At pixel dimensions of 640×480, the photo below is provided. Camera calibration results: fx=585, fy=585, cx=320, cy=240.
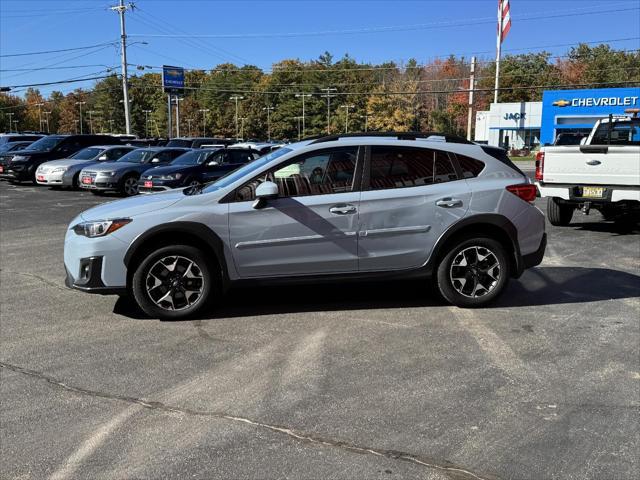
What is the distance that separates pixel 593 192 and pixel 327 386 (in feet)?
25.9

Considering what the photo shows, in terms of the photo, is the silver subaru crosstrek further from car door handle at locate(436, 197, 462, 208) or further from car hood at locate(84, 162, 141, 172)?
car hood at locate(84, 162, 141, 172)

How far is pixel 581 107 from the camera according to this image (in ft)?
153

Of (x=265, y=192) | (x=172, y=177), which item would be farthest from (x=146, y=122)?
(x=265, y=192)

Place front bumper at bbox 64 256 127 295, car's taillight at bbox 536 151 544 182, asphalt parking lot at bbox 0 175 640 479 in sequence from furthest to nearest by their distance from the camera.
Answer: car's taillight at bbox 536 151 544 182 < front bumper at bbox 64 256 127 295 < asphalt parking lot at bbox 0 175 640 479

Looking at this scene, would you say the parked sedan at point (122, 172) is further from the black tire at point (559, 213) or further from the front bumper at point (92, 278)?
the front bumper at point (92, 278)

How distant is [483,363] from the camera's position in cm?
446

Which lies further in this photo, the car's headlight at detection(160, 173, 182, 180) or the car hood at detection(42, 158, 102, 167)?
the car hood at detection(42, 158, 102, 167)

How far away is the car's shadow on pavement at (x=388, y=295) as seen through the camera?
5.93m

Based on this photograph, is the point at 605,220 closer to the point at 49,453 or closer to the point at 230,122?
the point at 49,453

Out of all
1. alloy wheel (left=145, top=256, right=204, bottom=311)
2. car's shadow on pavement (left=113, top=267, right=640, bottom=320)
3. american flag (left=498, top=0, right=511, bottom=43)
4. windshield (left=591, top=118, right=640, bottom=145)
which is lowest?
car's shadow on pavement (left=113, top=267, right=640, bottom=320)

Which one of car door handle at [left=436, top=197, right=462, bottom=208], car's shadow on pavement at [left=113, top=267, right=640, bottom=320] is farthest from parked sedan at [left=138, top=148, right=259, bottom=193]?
car door handle at [left=436, top=197, right=462, bottom=208]

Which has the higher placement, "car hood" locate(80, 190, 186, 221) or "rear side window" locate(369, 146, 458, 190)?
"rear side window" locate(369, 146, 458, 190)

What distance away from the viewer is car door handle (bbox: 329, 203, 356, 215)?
5508 mm

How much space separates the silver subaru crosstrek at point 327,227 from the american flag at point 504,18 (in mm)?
42432
